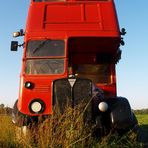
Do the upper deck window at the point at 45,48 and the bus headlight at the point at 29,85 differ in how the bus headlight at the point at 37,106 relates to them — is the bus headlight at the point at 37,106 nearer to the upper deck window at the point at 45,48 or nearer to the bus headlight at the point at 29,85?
the bus headlight at the point at 29,85

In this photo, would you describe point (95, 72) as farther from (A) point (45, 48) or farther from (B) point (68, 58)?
(A) point (45, 48)

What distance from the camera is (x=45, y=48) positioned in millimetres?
8297

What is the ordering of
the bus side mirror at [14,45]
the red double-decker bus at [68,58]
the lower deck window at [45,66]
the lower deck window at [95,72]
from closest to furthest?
the red double-decker bus at [68,58] < the lower deck window at [45,66] < the bus side mirror at [14,45] < the lower deck window at [95,72]

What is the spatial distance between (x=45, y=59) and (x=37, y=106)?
1.08 meters

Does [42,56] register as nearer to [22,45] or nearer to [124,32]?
[22,45]

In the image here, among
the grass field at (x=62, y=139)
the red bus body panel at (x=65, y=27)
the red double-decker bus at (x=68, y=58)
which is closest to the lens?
the grass field at (x=62, y=139)

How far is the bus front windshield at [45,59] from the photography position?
8227 mm

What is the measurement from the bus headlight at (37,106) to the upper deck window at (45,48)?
1.06 meters

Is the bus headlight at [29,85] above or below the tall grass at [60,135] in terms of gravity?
above

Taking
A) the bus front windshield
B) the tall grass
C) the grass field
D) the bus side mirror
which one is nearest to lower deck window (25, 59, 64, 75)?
the bus front windshield

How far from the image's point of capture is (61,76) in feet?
26.7

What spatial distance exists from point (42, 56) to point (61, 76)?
23.5 inches

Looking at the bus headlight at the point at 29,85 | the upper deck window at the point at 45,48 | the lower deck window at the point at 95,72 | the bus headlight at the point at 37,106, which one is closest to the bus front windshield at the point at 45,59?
the upper deck window at the point at 45,48

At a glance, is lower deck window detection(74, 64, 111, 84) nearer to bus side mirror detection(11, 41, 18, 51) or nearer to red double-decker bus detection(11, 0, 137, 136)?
red double-decker bus detection(11, 0, 137, 136)
